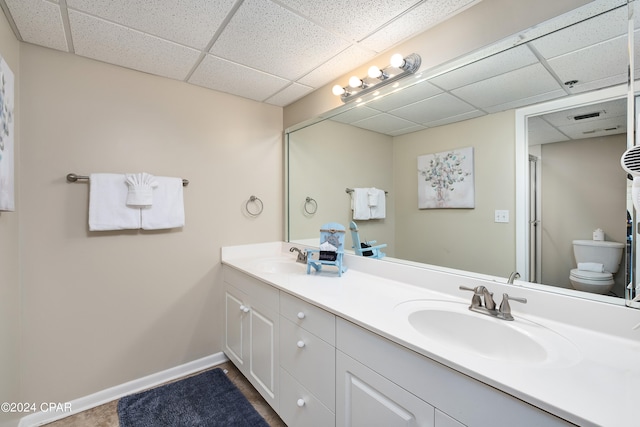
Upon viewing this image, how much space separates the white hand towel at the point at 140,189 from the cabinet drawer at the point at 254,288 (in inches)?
29.3

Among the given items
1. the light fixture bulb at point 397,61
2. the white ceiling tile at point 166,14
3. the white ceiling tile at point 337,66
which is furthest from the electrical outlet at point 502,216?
the white ceiling tile at point 166,14

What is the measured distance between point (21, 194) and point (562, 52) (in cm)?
279

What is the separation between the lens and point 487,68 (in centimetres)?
135

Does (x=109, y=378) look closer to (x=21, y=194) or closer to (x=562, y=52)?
(x=21, y=194)

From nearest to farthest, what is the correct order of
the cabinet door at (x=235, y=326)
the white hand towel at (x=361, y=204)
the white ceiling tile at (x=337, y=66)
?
1. the white ceiling tile at (x=337, y=66)
2. the cabinet door at (x=235, y=326)
3. the white hand towel at (x=361, y=204)

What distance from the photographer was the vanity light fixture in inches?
57.6

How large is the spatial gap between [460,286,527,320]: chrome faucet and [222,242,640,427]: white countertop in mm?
43

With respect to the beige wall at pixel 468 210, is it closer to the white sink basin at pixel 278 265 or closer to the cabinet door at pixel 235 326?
the white sink basin at pixel 278 265

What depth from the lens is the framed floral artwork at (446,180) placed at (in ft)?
5.33

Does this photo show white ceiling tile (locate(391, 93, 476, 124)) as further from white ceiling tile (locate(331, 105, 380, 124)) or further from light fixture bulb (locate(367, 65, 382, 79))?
light fixture bulb (locate(367, 65, 382, 79))

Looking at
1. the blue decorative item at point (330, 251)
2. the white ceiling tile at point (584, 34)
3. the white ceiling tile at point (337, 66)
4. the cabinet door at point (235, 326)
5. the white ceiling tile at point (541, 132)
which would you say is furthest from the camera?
the cabinet door at point (235, 326)

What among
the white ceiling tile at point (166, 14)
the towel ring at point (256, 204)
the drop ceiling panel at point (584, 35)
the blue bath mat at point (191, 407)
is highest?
the white ceiling tile at point (166, 14)

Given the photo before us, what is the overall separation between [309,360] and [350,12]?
1.66 meters

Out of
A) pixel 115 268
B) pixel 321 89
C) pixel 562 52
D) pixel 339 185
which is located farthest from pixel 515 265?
pixel 115 268
